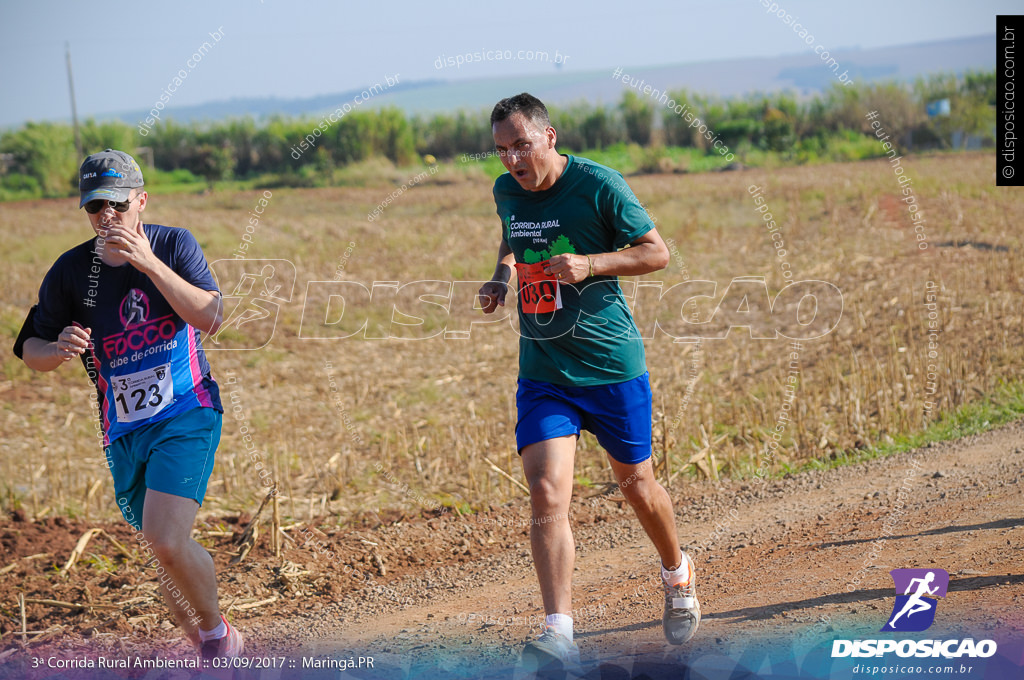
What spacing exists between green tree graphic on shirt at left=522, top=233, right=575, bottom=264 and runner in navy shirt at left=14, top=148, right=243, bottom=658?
1363 millimetres

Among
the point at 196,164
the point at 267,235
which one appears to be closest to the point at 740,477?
the point at 267,235

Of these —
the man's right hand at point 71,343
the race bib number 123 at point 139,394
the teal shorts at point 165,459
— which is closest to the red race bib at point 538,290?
the teal shorts at point 165,459

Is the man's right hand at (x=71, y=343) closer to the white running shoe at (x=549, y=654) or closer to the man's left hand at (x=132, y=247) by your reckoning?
the man's left hand at (x=132, y=247)

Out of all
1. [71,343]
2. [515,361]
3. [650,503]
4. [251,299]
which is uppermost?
[71,343]

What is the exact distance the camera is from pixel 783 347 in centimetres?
1052

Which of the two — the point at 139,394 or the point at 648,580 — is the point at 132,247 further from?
the point at 648,580

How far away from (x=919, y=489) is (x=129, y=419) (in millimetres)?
4817

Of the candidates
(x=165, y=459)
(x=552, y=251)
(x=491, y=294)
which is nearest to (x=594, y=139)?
(x=491, y=294)

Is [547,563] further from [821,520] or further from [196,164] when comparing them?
[196,164]

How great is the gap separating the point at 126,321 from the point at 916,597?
3696mm

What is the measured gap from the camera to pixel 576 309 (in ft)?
12.7

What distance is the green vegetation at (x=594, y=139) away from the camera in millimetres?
28828

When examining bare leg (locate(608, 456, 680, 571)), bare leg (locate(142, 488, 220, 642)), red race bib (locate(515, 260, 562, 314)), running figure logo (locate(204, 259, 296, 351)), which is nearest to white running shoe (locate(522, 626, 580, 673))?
bare leg (locate(608, 456, 680, 571))

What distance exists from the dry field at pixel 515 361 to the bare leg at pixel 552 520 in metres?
2.88
